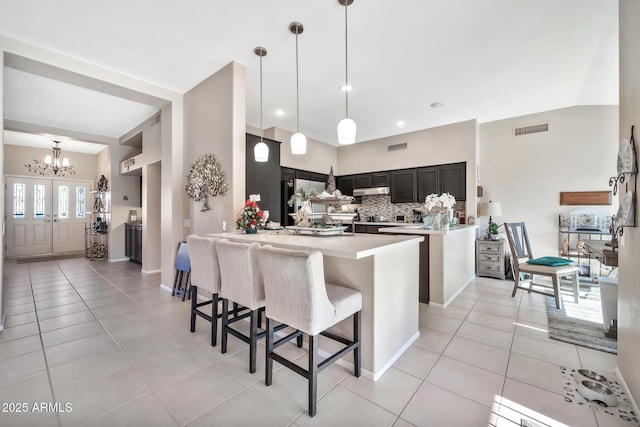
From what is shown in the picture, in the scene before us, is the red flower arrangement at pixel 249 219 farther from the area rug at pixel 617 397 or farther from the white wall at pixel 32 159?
the white wall at pixel 32 159

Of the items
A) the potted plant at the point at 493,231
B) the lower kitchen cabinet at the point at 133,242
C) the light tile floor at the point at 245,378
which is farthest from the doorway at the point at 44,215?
the potted plant at the point at 493,231

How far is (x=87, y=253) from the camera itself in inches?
271

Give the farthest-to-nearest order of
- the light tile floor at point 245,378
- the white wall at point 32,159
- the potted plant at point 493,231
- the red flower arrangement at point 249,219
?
1. the white wall at point 32,159
2. the potted plant at point 493,231
3. the red flower arrangement at point 249,219
4. the light tile floor at point 245,378

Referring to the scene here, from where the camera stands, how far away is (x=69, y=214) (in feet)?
25.0

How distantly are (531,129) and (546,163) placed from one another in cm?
69

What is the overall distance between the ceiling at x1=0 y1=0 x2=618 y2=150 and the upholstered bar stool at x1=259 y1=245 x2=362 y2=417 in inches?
85.5

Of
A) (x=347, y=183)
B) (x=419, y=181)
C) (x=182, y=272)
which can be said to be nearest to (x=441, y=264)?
(x=419, y=181)

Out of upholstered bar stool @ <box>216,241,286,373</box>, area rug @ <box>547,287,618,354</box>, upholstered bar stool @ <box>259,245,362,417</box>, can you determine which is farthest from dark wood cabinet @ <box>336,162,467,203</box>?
upholstered bar stool @ <box>216,241,286,373</box>

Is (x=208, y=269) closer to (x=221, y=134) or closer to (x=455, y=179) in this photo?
(x=221, y=134)

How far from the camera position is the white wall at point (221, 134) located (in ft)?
10.5

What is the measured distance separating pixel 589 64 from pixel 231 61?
4.34 metres

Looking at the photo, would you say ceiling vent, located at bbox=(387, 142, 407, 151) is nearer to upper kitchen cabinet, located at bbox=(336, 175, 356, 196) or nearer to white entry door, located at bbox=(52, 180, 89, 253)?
upper kitchen cabinet, located at bbox=(336, 175, 356, 196)

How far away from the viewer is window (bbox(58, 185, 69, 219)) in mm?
7457

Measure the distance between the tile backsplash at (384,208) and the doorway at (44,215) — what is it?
8.08 metres
